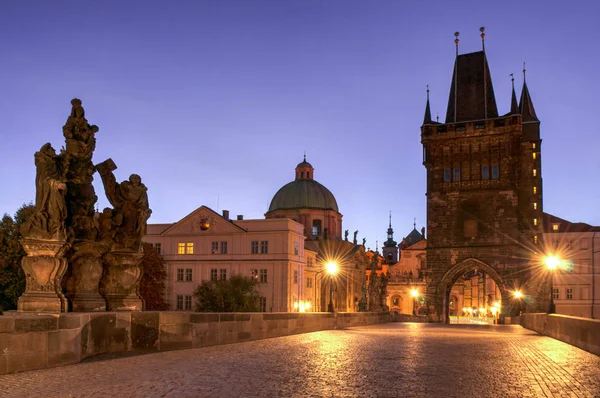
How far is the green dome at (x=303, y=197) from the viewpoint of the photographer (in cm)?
10175

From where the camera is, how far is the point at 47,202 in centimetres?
1180

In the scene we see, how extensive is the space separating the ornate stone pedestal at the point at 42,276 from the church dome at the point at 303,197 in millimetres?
89638

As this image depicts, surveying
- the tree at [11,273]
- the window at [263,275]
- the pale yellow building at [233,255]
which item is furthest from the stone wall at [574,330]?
the window at [263,275]

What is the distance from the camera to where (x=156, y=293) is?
54.6 m

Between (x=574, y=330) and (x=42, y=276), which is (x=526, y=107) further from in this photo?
(x=42, y=276)

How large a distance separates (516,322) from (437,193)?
51.4 ft

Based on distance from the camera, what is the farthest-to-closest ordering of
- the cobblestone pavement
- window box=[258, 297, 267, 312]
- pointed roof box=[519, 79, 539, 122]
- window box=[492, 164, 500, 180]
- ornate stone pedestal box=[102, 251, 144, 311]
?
pointed roof box=[519, 79, 539, 122] → window box=[258, 297, 267, 312] → window box=[492, 164, 500, 180] → ornate stone pedestal box=[102, 251, 144, 311] → the cobblestone pavement

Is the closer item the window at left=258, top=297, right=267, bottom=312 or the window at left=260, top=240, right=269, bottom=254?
the window at left=258, top=297, right=267, bottom=312

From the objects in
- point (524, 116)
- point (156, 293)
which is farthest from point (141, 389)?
point (524, 116)

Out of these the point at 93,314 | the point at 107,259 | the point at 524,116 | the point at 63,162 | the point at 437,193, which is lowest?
the point at 93,314

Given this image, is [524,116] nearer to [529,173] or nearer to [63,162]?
[529,173]

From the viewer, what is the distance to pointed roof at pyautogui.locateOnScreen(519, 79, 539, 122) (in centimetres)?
7575

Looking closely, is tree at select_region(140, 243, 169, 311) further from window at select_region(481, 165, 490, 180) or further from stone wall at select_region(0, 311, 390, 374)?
stone wall at select_region(0, 311, 390, 374)

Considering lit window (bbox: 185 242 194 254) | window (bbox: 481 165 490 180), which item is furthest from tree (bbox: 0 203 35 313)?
window (bbox: 481 165 490 180)
